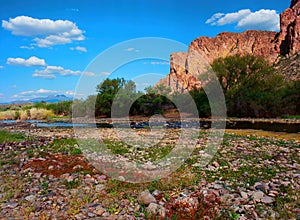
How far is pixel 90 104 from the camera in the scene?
156 feet

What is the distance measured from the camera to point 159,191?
6.52m

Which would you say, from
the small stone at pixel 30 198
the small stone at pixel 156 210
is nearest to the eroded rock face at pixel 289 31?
the small stone at pixel 156 210

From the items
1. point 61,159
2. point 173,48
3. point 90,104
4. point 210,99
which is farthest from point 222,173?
point 90,104

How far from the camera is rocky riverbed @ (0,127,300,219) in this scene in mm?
5367

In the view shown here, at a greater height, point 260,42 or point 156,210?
point 260,42

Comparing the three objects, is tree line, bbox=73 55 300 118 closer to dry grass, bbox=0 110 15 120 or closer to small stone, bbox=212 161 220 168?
dry grass, bbox=0 110 15 120

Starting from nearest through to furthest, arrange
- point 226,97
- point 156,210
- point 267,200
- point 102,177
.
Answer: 1. point 156,210
2. point 267,200
3. point 102,177
4. point 226,97

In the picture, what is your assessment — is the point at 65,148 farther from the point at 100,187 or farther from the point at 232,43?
the point at 232,43

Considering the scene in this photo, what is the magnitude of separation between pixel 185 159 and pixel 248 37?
565 feet

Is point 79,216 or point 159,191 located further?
point 159,191

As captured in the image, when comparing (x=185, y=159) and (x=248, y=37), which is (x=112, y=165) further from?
(x=248, y=37)

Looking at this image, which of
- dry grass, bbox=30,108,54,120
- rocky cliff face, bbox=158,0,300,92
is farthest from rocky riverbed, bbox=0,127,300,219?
rocky cliff face, bbox=158,0,300,92

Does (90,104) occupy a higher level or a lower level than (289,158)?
higher

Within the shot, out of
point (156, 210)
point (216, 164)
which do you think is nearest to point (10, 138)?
point (216, 164)
